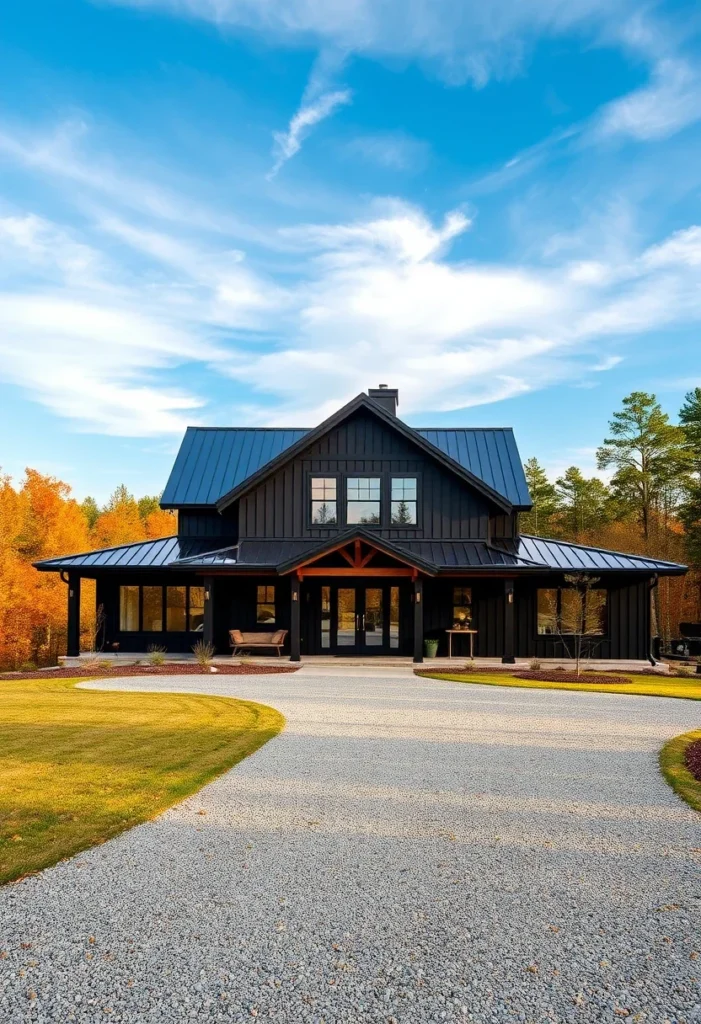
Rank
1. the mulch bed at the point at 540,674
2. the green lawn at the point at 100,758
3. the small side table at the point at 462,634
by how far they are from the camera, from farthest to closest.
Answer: the small side table at the point at 462,634, the mulch bed at the point at 540,674, the green lawn at the point at 100,758

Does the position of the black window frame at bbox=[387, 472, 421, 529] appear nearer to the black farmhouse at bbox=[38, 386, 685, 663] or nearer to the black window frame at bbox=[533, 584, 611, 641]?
the black farmhouse at bbox=[38, 386, 685, 663]

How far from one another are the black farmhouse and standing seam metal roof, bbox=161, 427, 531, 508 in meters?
2.01

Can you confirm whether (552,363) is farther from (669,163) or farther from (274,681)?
(274,681)

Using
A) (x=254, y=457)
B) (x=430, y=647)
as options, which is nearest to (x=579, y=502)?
(x=254, y=457)

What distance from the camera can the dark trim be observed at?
21.4 meters

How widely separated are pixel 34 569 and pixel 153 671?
2319 cm

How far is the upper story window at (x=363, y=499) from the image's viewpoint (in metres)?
22.2

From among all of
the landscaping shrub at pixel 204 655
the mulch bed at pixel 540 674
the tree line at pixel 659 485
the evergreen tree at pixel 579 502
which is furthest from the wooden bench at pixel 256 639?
the evergreen tree at pixel 579 502

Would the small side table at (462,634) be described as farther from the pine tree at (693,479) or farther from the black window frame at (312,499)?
the pine tree at (693,479)

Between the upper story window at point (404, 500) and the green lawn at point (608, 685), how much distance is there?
17.9 feet

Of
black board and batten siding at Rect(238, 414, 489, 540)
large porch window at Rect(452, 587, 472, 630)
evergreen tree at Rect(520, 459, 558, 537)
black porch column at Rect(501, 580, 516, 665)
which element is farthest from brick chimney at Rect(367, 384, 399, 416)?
evergreen tree at Rect(520, 459, 558, 537)

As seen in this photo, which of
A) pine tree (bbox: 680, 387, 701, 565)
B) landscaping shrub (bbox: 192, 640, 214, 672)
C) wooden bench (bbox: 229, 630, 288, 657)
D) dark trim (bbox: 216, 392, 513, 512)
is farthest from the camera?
pine tree (bbox: 680, 387, 701, 565)

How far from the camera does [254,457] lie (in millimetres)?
26250

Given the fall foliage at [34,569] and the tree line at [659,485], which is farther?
the fall foliage at [34,569]
